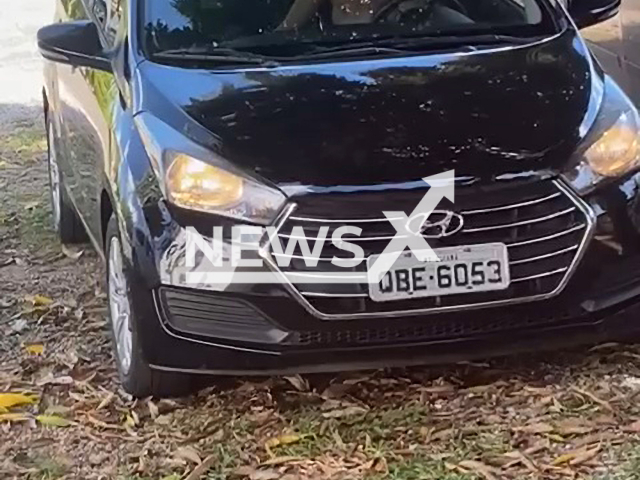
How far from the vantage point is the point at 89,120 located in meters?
4.82

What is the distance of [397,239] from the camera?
12.0 feet

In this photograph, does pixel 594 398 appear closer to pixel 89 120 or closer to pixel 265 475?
pixel 265 475

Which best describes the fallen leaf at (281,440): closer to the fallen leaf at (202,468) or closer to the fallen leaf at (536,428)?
the fallen leaf at (202,468)

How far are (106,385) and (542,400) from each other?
152 cm

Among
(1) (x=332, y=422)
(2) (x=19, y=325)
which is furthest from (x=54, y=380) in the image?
(1) (x=332, y=422)

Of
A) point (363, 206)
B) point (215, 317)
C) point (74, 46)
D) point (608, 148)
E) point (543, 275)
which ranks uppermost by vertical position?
point (74, 46)

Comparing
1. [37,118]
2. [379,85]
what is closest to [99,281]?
[379,85]

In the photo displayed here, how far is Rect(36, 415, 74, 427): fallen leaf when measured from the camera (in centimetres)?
412

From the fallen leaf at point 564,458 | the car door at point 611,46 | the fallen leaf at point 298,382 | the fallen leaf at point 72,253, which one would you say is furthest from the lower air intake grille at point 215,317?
the car door at point 611,46

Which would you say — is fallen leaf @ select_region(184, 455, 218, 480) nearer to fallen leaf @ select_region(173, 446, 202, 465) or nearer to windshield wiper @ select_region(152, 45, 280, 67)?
fallen leaf @ select_region(173, 446, 202, 465)

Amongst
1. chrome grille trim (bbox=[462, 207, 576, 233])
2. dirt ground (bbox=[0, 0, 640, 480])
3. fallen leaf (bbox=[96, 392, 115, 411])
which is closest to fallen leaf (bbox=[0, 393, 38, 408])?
dirt ground (bbox=[0, 0, 640, 480])

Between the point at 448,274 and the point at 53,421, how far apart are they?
1.42 m

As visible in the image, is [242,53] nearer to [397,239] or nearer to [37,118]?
[397,239]

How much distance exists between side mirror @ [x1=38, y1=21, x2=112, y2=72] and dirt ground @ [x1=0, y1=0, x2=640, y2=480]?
108 cm
